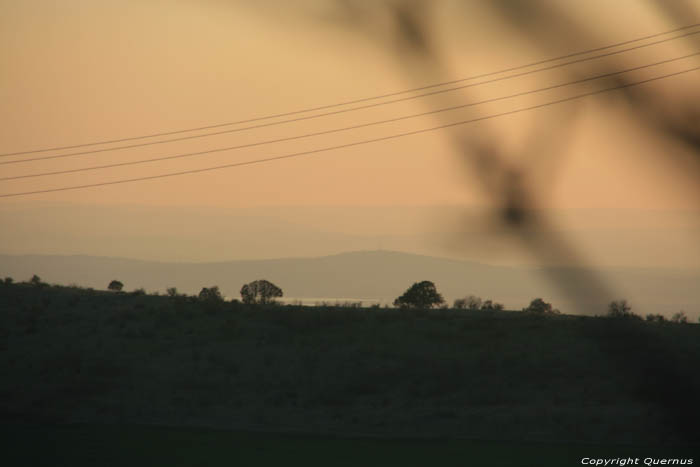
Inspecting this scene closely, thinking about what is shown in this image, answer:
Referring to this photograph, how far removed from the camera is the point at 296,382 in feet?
107

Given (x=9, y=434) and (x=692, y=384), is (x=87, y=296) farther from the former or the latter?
(x=692, y=384)

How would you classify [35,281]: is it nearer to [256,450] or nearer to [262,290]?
[262,290]

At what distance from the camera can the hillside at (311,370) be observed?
84.8ft

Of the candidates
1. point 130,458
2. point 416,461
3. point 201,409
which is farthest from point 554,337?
point 130,458

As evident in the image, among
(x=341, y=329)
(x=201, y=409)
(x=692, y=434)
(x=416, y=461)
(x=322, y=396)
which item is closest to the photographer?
(x=692, y=434)

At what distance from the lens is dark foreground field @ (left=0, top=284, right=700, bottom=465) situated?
20.0 meters

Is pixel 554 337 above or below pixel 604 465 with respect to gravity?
above

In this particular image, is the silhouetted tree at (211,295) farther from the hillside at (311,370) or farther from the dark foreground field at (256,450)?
the dark foreground field at (256,450)

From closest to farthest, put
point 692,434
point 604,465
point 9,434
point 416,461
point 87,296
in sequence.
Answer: point 692,434
point 604,465
point 416,461
point 9,434
point 87,296

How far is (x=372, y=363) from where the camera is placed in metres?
34.5

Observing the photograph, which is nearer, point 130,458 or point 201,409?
point 130,458

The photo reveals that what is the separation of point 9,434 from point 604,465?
1132cm

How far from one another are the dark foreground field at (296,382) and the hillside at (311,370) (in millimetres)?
87

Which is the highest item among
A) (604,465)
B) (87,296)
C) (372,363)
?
(87,296)
